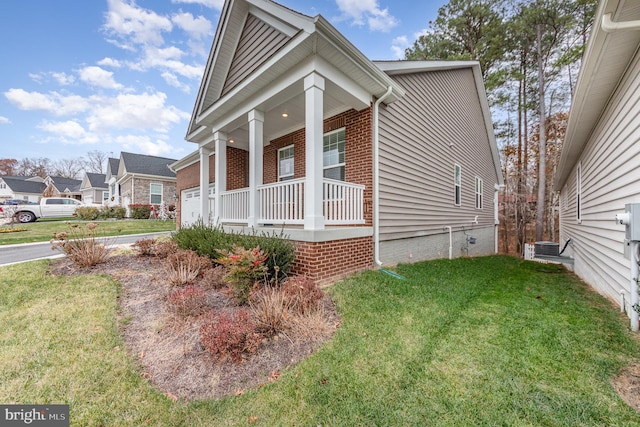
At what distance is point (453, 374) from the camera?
2305 millimetres

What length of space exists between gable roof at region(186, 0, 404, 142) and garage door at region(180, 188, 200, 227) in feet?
15.8

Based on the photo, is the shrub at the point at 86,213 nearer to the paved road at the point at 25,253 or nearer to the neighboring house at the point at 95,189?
the paved road at the point at 25,253

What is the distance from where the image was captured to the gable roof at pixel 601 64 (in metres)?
2.64

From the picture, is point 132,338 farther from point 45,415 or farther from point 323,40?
point 323,40

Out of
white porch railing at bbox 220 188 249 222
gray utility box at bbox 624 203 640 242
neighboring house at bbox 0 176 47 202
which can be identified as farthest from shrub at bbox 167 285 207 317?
neighboring house at bbox 0 176 47 202

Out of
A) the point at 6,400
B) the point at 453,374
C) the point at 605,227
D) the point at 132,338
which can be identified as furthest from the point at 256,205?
the point at 605,227

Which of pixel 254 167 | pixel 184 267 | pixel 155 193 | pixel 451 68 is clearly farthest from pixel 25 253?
pixel 155 193

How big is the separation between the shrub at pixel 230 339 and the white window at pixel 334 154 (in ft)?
15.1

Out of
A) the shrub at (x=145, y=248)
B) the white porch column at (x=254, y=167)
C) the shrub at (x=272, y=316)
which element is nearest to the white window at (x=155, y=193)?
the shrub at (x=145, y=248)

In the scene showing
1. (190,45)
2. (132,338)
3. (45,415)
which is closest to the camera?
(45,415)

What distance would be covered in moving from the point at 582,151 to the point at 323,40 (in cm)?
737

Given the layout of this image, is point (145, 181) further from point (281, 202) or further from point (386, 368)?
point (386, 368)

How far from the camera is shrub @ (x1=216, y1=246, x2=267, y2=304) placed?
12.2ft

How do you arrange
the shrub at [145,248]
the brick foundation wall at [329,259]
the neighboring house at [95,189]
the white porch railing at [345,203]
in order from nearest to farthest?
the brick foundation wall at [329,259], the white porch railing at [345,203], the shrub at [145,248], the neighboring house at [95,189]
